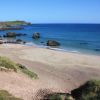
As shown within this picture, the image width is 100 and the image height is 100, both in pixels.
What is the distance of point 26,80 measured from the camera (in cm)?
1755

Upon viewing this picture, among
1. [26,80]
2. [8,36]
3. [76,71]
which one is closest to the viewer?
[26,80]

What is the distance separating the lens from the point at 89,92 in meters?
11.7

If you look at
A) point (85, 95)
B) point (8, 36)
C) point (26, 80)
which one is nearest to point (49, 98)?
point (85, 95)

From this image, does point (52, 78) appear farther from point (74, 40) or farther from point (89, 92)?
point (74, 40)

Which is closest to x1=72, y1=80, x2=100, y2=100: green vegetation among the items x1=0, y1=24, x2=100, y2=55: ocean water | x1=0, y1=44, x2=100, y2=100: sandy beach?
x1=0, y1=44, x2=100, y2=100: sandy beach

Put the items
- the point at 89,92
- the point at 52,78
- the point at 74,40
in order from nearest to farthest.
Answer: the point at 89,92, the point at 52,78, the point at 74,40

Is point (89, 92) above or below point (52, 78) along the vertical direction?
above

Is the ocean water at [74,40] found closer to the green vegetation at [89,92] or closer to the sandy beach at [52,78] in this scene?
the sandy beach at [52,78]

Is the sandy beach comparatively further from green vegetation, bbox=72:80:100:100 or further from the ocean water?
the ocean water

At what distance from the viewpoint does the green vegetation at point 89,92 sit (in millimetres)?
11384

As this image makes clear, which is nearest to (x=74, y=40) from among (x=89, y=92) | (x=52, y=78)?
(x=52, y=78)

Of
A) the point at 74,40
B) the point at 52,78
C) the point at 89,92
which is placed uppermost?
the point at 89,92

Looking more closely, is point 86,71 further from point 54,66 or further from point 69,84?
point 69,84

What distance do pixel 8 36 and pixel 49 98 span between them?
62.4 meters
